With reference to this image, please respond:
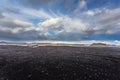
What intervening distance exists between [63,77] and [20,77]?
8.94m

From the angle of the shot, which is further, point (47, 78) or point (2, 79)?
point (47, 78)

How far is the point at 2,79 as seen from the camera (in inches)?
957

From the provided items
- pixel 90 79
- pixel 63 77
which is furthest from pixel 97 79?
pixel 63 77

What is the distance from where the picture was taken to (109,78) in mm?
26750

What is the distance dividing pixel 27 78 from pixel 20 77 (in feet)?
5.15

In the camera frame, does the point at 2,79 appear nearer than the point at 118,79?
Yes

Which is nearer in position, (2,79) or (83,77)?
(2,79)

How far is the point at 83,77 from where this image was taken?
27062 millimetres

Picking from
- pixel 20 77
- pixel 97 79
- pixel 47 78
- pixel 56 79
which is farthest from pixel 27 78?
pixel 97 79

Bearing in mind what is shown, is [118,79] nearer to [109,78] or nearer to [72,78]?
[109,78]

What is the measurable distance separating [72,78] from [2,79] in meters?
13.7

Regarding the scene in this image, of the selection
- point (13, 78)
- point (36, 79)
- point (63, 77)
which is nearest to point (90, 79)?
point (63, 77)

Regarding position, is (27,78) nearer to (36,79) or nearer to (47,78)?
(36,79)

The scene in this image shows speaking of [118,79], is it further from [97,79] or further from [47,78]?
→ [47,78]
